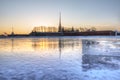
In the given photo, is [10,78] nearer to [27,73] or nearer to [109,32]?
[27,73]

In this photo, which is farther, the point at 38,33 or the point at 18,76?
the point at 38,33

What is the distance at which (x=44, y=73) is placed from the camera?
6.31m

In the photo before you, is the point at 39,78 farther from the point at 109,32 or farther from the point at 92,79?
the point at 109,32

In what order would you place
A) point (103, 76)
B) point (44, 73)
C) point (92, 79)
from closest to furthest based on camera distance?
point (92, 79), point (103, 76), point (44, 73)

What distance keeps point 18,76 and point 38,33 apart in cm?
12783

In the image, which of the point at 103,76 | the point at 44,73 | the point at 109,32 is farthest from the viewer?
the point at 109,32

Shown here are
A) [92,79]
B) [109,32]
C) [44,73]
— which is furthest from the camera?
[109,32]

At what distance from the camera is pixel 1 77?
5809 mm

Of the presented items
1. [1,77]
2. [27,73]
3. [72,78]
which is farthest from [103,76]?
[1,77]

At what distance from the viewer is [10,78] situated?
5668mm

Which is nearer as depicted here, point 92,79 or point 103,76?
point 92,79

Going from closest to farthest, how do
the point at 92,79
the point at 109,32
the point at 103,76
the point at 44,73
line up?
the point at 92,79
the point at 103,76
the point at 44,73
the point at 109,32

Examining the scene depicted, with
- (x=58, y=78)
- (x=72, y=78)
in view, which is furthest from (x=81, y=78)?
(x=58, y=78)

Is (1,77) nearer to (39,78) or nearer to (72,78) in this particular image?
(39,78)
